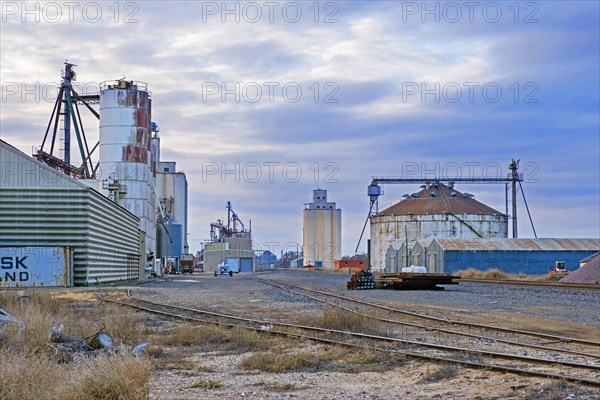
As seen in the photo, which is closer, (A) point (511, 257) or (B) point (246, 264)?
(A) point (511, 257)

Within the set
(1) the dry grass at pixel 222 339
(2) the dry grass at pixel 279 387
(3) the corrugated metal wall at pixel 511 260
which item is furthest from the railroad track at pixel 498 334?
(3) the corrugated metal wall at pixel 511 260

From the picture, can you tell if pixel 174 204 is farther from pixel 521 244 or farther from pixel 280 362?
pixel 280 362

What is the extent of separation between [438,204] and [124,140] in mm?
32494

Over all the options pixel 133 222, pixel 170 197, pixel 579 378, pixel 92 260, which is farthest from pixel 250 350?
pixel 170 197

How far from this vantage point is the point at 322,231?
138 metres

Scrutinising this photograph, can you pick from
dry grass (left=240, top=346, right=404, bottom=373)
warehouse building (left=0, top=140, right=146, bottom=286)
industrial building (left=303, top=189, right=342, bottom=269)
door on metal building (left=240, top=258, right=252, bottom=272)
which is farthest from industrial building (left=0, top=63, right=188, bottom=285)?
industrial building (left=303, top=189, right=342, bottom=269)

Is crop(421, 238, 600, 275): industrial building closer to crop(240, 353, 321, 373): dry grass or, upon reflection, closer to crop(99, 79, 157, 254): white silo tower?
crop(99, 79, 157, 254): white silo tower

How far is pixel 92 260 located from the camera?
128ft

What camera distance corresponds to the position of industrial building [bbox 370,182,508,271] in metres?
76.3

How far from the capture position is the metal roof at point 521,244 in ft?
207

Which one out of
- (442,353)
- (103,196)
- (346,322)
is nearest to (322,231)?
(103,196)

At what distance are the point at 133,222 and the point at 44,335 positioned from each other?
4692cm

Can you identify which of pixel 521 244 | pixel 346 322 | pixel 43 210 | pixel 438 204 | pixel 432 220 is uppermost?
pixel 438 204

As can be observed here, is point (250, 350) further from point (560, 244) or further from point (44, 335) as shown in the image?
point (560, 244)
